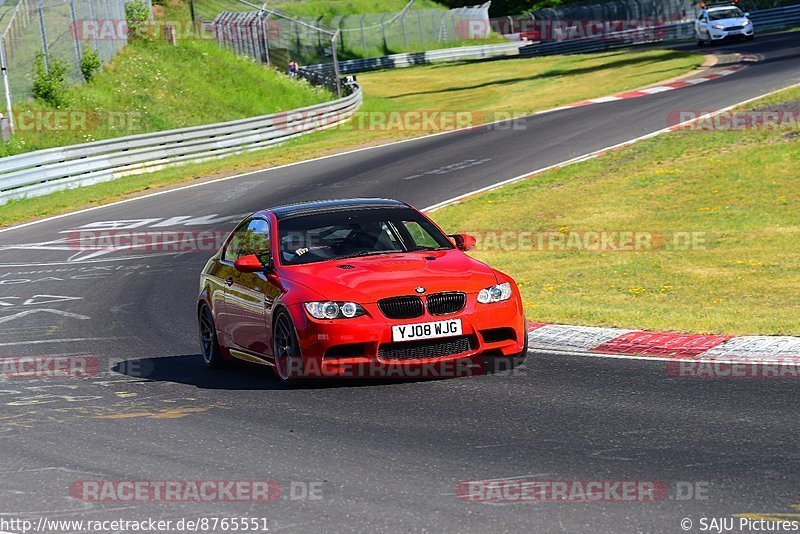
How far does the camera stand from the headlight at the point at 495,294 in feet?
31.7

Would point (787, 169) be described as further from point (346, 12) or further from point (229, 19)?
point (346, 12)

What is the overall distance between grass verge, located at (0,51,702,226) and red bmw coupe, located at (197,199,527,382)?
16186 millimetres

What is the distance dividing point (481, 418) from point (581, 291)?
23.5 ft

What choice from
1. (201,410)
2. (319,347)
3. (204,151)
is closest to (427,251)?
(319,347)

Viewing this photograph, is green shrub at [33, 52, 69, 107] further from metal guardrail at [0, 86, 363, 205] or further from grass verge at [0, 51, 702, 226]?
grass verge at [0, 51, 702, 226]

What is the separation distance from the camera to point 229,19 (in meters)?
54.0

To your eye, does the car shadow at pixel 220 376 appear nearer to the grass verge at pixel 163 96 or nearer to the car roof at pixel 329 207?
the car roof at pixel 329 207

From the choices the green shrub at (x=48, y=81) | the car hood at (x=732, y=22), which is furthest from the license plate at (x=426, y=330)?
the car hood at (x=732, y=22)

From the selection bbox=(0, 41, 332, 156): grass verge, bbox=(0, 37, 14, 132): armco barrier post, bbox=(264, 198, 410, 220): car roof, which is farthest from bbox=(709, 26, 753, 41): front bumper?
→ bbox=(264, 198, 410, 220): car roof

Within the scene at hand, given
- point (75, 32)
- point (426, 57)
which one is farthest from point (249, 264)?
point (426, 57)

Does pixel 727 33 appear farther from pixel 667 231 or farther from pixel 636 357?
pixel 636 357

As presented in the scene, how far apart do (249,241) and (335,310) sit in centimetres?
214

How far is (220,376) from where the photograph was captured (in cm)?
1085

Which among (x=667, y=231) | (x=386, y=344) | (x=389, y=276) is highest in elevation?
(x=389, y=276)
